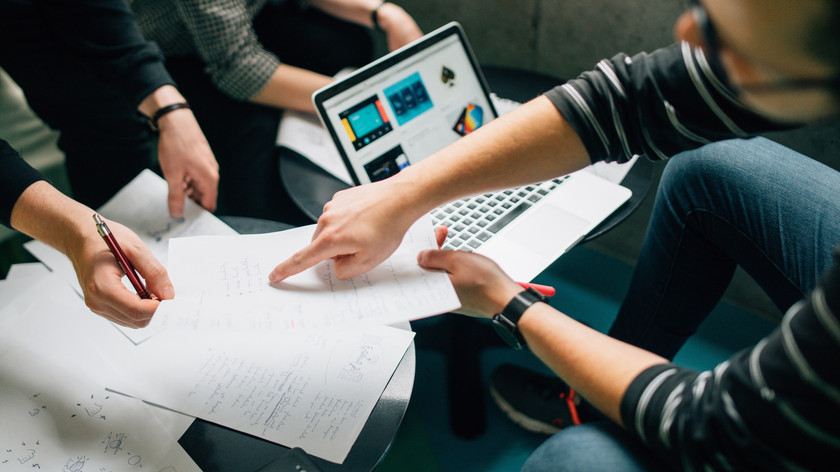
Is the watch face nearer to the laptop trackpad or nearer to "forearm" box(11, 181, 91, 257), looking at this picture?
the laptop trackpad

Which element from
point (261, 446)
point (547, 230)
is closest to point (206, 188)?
point (261, 446)

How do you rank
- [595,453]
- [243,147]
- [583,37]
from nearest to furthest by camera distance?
[595,453] < [243,147] < [583,37]

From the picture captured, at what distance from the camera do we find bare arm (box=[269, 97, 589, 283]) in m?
0.68

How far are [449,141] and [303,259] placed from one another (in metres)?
0.52

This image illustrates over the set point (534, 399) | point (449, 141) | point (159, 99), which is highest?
point (159, 99)

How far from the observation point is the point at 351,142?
0.95m

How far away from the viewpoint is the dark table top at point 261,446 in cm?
61

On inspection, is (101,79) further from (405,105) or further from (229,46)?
(405,105)

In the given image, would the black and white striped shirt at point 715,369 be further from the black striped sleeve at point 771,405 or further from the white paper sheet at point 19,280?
the white paper sheet at point 19,280

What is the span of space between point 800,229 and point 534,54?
98 cm

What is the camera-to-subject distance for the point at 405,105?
1.01 meters

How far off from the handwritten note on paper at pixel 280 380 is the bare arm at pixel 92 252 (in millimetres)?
78

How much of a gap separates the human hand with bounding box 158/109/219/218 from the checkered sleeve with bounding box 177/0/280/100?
0.25 meters

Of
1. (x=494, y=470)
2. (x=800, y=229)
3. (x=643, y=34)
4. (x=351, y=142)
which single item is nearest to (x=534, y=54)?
(x=643, y=34)
